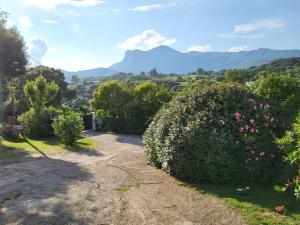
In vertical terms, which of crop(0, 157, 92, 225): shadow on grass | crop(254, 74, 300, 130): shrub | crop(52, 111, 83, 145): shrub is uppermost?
crop(254, 74, 300, 130): shrub

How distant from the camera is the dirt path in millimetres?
6211

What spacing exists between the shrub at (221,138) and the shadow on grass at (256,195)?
0.80 feet

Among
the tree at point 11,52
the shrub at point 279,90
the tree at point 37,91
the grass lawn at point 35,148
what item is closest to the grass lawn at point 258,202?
the shrub at point 279,90

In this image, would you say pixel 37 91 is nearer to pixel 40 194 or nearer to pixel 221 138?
pixel 40 194

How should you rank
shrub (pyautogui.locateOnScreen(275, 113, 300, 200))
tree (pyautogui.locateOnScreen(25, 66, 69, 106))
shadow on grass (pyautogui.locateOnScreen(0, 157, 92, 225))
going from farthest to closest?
tree (pyautogui.locateOnScreen(25, 66, 69, 106)) → shadow on grass (pyautogui.locateOnScreen(0, 157, 92, 225)) → shrub (pyautogui.locateOnScreen(275, 113, 300, 200))

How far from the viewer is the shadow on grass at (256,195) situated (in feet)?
22.4

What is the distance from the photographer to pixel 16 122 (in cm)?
2166

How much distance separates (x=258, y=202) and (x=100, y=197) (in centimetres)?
316

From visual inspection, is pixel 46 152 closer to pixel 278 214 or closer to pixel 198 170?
pixel 198 170

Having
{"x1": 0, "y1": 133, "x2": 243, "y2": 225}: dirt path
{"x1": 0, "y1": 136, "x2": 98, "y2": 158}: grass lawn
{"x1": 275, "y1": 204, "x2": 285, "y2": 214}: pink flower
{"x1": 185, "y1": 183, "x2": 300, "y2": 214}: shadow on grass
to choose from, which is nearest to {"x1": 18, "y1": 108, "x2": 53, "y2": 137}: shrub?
{"x1": 0, "y1": 136, "x2": 98, "y2": 158}: grass lawn

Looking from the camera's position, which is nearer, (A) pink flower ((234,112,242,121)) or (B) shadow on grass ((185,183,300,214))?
(B) shadow on grass ((185,183,300,214))

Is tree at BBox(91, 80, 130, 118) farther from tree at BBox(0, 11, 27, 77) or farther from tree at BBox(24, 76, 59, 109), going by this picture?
tree at BBox(0, 11, 27, 77)

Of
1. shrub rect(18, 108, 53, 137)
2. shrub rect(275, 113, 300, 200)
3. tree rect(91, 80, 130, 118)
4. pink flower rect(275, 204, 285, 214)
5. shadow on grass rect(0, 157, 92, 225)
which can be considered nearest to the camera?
shrub rect(275, 113, 300, 200)

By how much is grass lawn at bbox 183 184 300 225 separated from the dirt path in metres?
0.27
